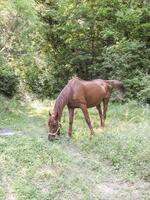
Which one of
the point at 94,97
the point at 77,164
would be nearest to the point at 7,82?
the point at 94,97

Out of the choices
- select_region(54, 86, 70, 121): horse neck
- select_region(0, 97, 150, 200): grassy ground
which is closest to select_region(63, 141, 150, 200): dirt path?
select_region(0, 97, 150, 200): grassy ground

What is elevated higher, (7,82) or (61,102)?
(61,102)

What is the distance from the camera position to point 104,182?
7.10m

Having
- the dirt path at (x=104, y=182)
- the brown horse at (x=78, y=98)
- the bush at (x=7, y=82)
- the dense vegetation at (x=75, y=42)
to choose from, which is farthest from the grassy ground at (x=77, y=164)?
the bush at (x=7, y=82)

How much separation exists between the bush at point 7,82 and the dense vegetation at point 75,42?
0.29 ft

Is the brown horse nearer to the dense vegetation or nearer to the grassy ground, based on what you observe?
the grassy ground

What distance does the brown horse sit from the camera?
9.71 meters

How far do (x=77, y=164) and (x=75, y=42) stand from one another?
10.6 m

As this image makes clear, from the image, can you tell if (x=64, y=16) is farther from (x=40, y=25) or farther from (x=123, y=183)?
(x=123, y=183)

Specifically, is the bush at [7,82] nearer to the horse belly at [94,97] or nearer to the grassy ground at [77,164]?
the grassy ground at [77,164]

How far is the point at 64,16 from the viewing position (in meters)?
17.4

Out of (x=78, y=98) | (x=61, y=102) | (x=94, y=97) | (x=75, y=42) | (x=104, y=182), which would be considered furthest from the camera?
(x=75, y=42)

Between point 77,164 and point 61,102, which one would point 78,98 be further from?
point 77,164

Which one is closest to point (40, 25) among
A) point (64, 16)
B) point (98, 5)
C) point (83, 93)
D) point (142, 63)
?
point (64, 16)
